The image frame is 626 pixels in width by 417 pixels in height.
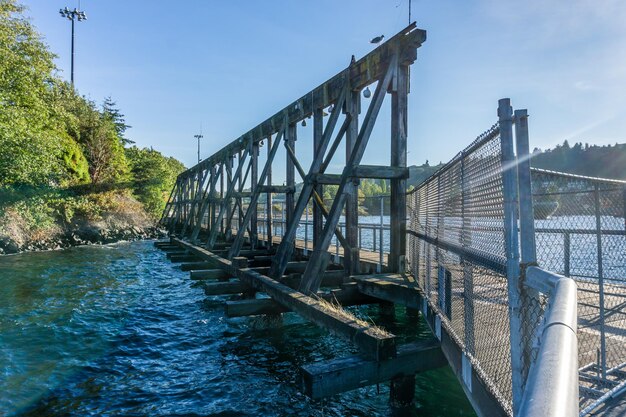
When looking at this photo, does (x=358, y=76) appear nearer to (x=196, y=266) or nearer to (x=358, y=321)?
(x=358, y=321)

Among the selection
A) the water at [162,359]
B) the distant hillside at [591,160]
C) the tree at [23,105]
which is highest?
the distant hillside at [591,160]

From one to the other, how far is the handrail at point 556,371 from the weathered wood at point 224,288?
328 inches

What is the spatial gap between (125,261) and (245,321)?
12964 mm

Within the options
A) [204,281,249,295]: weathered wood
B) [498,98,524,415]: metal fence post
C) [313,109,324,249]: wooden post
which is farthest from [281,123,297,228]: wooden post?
[498,98,524,415]: metal fence post

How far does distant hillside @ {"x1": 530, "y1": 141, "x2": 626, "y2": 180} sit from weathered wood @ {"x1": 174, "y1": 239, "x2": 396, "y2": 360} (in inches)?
3240

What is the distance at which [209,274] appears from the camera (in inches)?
417

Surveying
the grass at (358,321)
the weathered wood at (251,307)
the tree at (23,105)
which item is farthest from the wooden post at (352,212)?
the tree at (23,105)

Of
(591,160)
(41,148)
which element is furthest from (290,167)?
(591,160)

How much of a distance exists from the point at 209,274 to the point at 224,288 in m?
1.69

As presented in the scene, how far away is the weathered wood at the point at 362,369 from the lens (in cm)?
420

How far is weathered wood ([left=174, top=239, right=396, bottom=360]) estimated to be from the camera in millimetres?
4603

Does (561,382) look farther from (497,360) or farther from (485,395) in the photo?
(497,360)

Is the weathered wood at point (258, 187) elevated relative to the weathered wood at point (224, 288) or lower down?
elevated

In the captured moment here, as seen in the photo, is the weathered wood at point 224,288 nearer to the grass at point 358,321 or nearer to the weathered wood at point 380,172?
the grass at point 358,321
